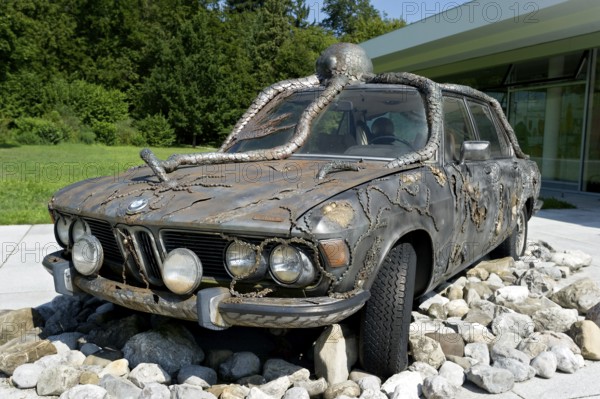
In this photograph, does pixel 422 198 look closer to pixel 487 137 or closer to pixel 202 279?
pixel 202 279

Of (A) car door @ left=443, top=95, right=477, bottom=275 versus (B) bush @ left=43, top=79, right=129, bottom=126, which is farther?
(B) bush @ left=43, top=79, right=129, bottom=126

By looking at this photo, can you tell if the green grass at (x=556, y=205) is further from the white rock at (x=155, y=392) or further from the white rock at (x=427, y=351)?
the white rock at (x=155, y=392)

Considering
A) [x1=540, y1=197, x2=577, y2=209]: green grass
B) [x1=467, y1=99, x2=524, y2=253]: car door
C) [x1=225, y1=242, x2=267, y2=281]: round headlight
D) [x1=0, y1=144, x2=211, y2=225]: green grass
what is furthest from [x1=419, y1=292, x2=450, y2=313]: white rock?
[x1=540, y1=197, x2=577, y2=209]: green grass

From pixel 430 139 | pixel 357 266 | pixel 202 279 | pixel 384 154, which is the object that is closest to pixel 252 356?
pixel 202 279

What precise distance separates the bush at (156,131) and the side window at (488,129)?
111ft

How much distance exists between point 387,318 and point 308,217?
0.79 metres

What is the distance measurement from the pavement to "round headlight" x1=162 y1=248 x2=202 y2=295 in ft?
5.10

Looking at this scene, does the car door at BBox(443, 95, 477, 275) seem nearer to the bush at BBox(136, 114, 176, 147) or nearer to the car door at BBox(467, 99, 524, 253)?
the car door at BBox(467, 99, 524, 253)

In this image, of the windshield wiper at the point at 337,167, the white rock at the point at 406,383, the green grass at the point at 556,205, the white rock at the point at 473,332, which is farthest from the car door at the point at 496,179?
the green grass at the point at 556,205

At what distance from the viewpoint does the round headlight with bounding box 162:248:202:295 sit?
2633mm

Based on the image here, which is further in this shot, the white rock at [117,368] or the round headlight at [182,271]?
the white rock at [117,368]

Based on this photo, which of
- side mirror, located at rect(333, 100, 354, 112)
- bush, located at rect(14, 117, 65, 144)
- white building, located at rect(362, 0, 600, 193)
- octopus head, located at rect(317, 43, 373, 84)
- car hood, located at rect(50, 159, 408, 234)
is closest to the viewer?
car hood, located at rect(50, 159, 408, 234)

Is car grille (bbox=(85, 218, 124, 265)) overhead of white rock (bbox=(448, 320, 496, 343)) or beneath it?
overhead

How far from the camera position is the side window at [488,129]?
4.77 metres
